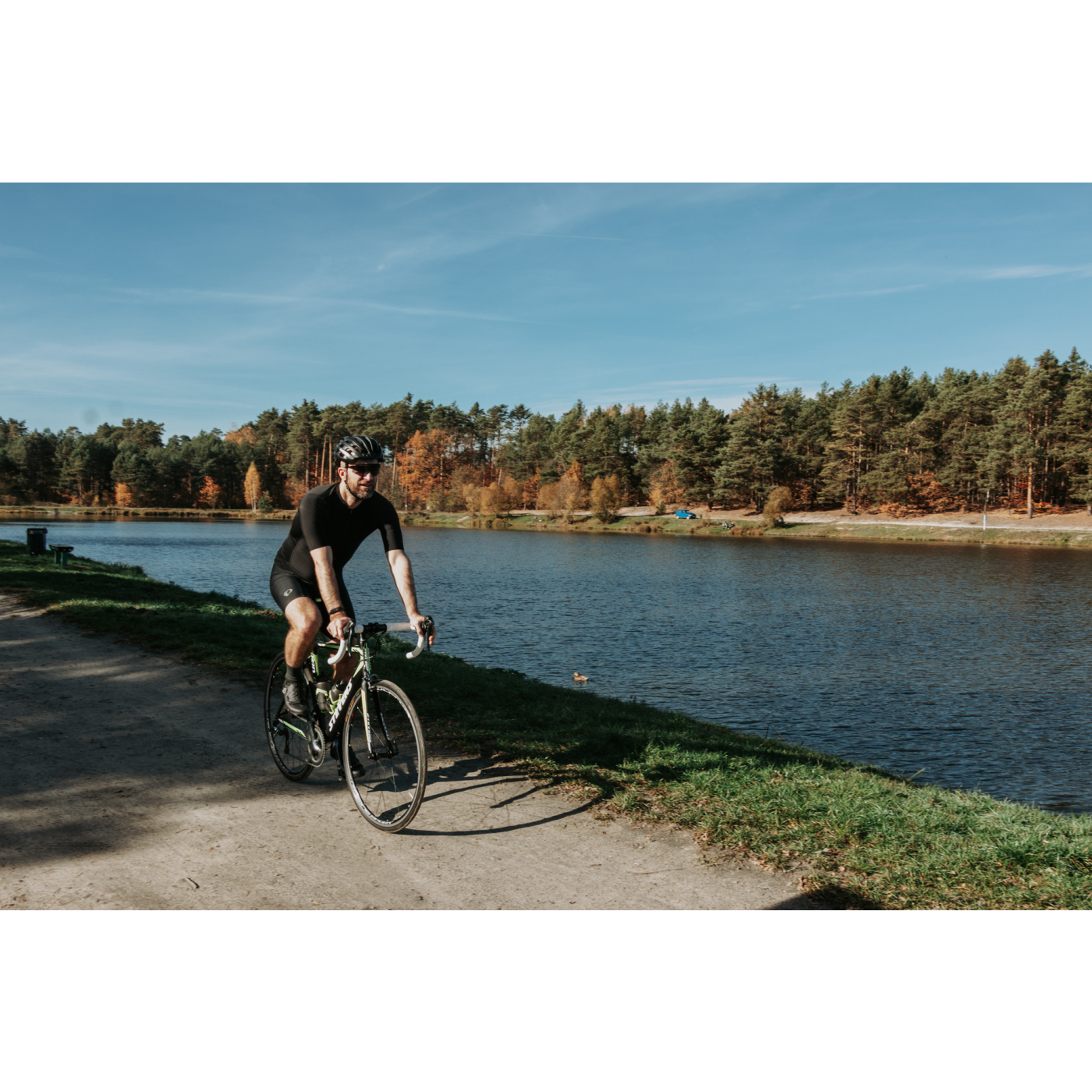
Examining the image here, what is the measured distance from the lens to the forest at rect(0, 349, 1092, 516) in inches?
2837

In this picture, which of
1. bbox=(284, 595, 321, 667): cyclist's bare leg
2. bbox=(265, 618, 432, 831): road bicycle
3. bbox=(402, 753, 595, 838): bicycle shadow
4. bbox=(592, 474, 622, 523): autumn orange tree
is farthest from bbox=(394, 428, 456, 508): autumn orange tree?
bbox=(284, 595, 321, 667): cyclist's bare leg

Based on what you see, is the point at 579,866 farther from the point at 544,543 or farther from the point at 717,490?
the point at 717,490

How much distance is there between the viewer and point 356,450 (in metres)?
4.88

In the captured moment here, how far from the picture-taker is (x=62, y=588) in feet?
51.5

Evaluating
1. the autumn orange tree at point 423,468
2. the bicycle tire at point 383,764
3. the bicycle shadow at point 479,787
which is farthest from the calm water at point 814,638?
the autumn orange tree at point 423,468

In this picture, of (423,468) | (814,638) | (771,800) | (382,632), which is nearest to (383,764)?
(382,632)

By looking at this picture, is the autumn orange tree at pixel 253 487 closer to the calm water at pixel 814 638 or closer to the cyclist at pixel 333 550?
the calm water at pixel 814 638

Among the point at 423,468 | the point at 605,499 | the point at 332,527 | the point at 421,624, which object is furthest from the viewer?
the point at 423,468

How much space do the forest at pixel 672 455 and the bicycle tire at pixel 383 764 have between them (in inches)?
3028

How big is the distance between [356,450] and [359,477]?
0.17 m

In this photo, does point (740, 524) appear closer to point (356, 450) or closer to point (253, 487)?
point (253, 487)

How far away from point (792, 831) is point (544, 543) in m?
57.5

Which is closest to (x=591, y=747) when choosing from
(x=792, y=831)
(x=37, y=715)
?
(x=792, y=831)

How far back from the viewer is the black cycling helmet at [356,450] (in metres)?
4.84
